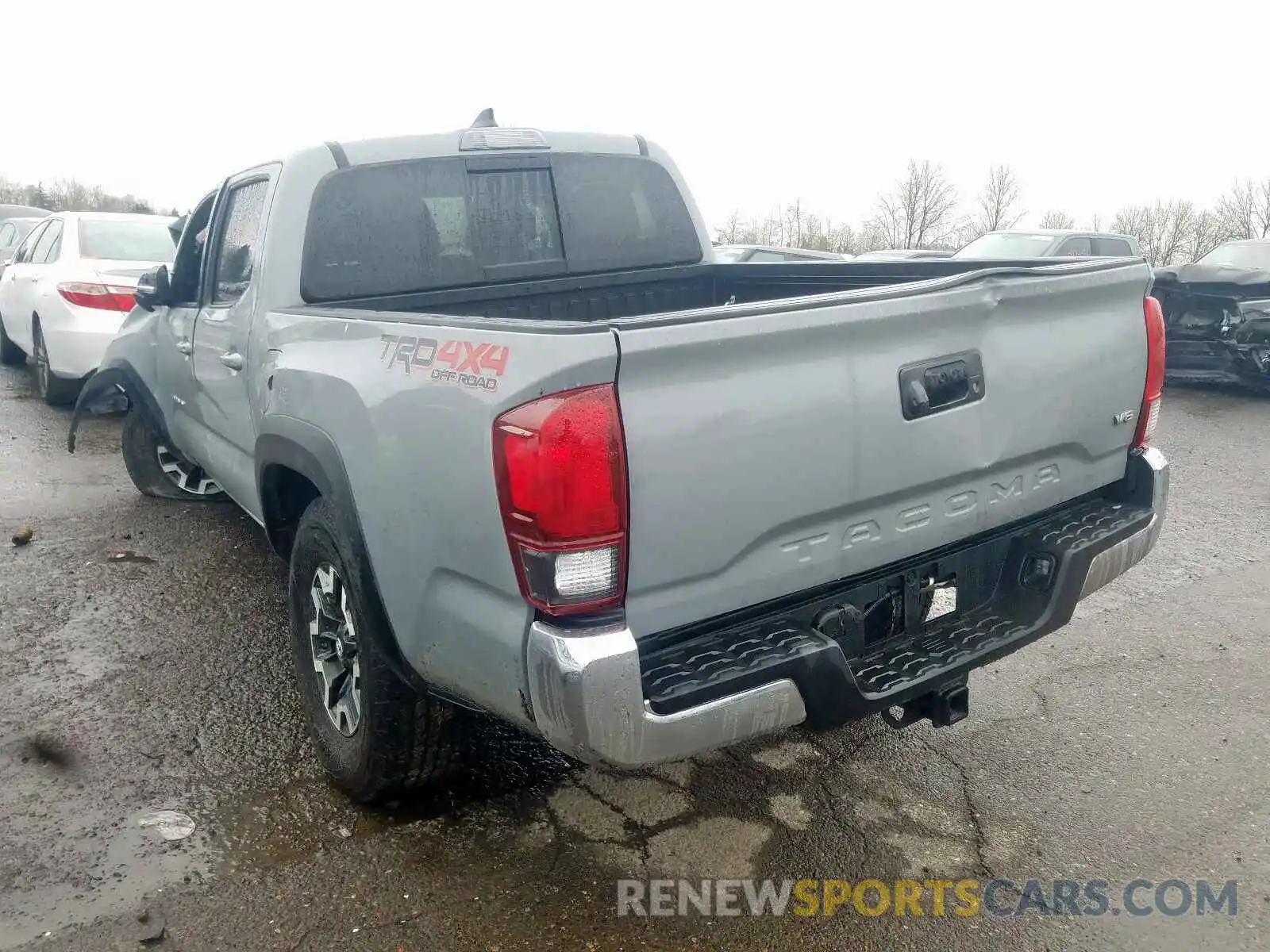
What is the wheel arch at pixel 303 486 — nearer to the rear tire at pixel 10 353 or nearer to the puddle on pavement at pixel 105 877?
the puddle on pavement at pixel 105 877

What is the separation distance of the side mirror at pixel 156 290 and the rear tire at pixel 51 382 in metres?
4.47

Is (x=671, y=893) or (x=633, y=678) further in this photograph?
(x=671, y=893)

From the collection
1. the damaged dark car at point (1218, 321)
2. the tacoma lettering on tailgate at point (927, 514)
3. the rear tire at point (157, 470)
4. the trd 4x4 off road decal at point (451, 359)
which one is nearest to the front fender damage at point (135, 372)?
the rear tire at point (157, 470)

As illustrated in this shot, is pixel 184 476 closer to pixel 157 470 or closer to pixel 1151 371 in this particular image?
pixel 157 470

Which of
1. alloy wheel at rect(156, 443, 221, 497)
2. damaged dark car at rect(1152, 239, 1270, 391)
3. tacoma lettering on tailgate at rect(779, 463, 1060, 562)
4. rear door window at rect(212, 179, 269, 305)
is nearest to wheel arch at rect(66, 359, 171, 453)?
alloy wheel at rect(156, 443, 221, 497)

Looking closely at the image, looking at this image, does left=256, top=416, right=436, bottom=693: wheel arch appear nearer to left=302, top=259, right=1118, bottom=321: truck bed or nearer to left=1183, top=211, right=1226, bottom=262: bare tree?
left=302, top=259, right=1118, bottom=321: truck bed

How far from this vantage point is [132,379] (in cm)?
530

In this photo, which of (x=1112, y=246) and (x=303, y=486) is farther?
(x=1112, y=246)

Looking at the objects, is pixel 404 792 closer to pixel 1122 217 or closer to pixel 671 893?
pixel 671 893

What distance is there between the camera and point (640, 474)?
6.86ft

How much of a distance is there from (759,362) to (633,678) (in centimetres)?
75

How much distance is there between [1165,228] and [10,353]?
2241 inches

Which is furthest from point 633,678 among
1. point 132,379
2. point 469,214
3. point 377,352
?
point 132,379

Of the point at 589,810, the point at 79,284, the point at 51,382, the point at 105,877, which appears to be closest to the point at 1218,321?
the point at 589,810
